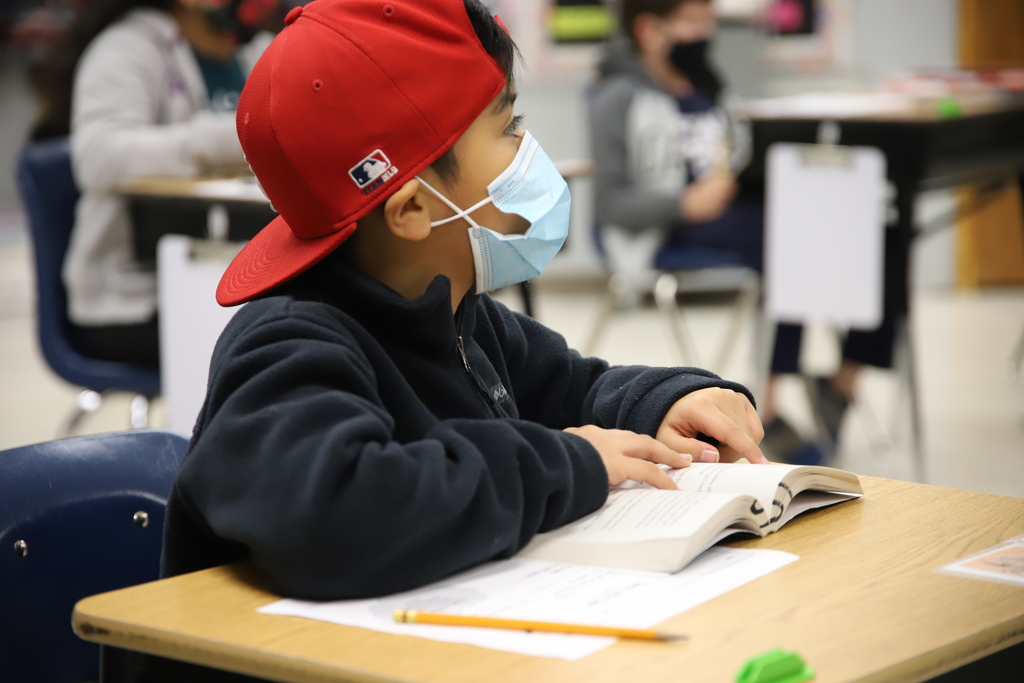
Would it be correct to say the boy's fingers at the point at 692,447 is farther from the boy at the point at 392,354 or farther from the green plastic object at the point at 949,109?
the green plastic object at the point at 949,109

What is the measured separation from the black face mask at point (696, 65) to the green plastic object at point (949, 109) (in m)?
1.16

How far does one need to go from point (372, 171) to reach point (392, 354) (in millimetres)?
154

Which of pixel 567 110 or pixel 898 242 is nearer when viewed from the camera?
pixel 898 242

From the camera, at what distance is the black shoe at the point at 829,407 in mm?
3293

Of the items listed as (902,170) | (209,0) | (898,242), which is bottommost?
(898,242)

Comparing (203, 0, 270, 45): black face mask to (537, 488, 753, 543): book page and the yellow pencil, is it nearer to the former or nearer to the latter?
(537, 488, 753, 543): book page

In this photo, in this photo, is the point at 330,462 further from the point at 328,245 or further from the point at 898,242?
the point at 898,242

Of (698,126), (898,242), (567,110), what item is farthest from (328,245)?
(567,110)

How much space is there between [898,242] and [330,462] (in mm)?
2495

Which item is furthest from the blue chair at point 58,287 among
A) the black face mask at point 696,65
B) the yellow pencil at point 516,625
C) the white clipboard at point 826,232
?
the black face mask at point 696,65

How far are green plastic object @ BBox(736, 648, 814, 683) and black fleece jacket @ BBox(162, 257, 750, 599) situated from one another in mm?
222

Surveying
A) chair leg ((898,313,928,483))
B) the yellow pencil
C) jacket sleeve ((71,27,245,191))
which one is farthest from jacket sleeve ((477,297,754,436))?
chair leg ((898,313,928,483))

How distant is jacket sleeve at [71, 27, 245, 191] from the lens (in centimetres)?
257

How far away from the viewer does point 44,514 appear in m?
0.99
